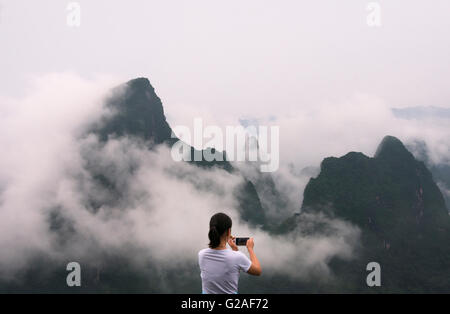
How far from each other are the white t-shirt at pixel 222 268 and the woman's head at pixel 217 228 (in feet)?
0.38

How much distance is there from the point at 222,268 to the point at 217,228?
47 centimetres

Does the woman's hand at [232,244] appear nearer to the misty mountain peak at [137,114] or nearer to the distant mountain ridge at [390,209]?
the distant mountain ridge at [390,209]

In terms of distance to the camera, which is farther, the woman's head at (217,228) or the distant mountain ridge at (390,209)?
the distant mountain ridge at (390,209)

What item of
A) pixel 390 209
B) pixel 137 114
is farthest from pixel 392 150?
pixel 137 114

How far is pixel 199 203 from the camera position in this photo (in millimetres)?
108312

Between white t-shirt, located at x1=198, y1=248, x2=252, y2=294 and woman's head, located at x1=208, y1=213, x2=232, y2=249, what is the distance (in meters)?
0.12

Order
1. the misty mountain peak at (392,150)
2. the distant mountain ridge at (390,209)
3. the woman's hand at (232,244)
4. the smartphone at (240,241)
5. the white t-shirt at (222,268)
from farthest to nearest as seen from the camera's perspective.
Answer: the misty mountain peak at (392,150) → the distant mountain ridge at (390,209) → the smartphone at (240,241) → the woman's hand at (232,244) → the white t-shirt at (222,268)

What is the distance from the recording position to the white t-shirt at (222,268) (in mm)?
3486

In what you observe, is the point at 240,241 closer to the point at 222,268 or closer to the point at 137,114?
the point at 222,268

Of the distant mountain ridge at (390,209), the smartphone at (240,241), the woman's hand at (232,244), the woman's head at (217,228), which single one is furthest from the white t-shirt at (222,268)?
the distant mountain ridge at (390,209)

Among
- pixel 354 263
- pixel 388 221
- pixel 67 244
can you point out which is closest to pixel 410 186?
pixel 388 221

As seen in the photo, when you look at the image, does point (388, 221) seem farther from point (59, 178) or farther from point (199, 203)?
point (59, 178)

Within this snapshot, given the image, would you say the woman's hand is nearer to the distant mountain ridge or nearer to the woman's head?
the woman's head

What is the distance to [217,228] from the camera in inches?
140
